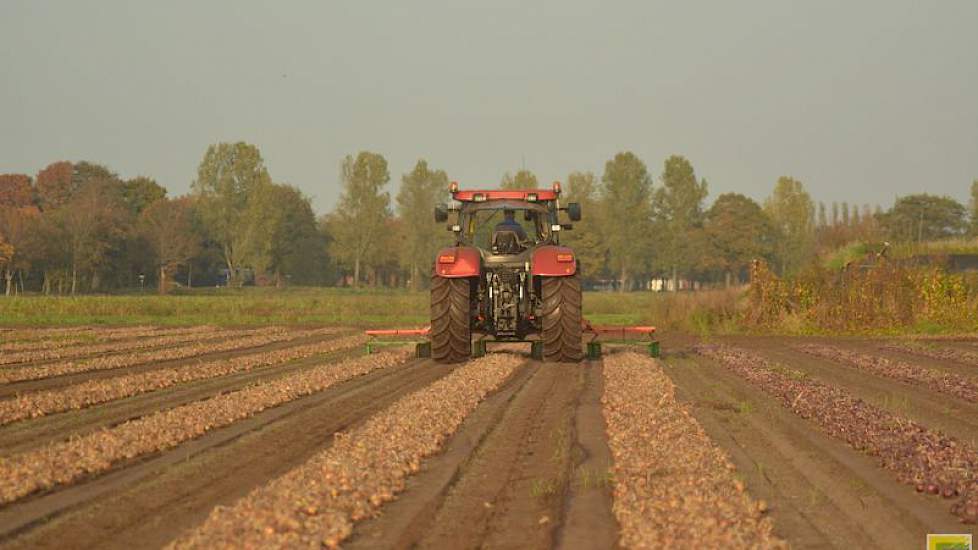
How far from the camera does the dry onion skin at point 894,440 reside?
6.43m

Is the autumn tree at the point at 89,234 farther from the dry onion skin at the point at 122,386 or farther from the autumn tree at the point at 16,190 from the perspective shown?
the dry onion skin at the point at 122,386

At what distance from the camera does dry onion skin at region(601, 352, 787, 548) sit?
5.10 m

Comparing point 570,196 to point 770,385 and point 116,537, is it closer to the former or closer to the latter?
point 770,385

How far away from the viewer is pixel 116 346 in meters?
19.8

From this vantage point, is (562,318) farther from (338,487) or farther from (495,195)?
(338,487)

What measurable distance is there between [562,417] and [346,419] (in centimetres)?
214

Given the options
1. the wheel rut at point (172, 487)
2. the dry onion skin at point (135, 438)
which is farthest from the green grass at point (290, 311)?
the wheel rut at point (172, 487)

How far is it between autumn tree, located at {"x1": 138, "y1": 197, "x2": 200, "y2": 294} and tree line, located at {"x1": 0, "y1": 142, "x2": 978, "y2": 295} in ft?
0.37

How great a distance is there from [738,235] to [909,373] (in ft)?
226

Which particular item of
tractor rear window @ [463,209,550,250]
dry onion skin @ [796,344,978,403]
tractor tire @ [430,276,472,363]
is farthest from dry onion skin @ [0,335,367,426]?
dry onion skin @ [796,344,978,403]

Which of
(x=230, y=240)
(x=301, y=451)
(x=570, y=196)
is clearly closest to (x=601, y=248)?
(x=570, y=196)

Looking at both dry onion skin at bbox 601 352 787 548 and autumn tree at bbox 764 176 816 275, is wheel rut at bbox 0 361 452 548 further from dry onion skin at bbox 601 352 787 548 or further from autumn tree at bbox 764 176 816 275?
autumn tree at bbox 764 176 816 275

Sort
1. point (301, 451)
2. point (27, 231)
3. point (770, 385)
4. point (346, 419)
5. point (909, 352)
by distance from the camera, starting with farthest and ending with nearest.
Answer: point (27, 231) < point (909, 352) < point (770, 385) < point (346, 419) < point (301, 451)

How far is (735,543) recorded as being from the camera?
4.92m
